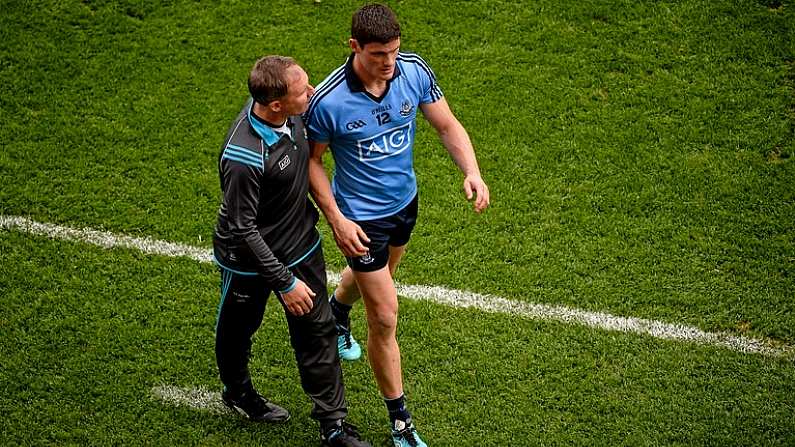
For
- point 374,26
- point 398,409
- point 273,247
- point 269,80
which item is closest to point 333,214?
point 273,247

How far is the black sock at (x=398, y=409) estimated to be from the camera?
199 inches

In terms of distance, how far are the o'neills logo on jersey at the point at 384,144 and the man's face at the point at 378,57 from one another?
31 centimetres

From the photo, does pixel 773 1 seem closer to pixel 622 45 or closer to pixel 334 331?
pixel 622 45

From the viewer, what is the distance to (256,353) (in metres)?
5.71

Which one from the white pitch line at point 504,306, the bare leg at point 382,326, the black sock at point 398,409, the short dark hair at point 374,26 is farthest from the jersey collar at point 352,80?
the white pitch line at point 504,306

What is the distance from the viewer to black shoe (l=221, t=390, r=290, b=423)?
5.21 m

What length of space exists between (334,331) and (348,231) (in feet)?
2.02

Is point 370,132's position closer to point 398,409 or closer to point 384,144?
point 384,144

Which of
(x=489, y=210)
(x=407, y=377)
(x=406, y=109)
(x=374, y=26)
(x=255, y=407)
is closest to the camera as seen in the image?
(x=374, y=26)

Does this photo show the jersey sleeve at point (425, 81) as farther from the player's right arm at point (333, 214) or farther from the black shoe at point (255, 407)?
the black shoe at point (255, 407)

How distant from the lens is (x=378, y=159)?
475 centimetres

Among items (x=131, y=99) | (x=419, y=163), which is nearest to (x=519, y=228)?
(x=419, y=163)

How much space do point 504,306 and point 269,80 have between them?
2.52 metres

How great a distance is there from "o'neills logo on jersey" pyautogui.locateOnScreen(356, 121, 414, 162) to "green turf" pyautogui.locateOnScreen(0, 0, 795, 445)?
4.88 ft
